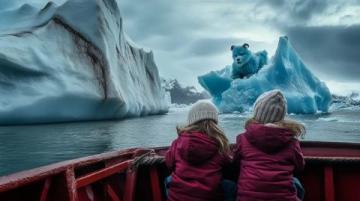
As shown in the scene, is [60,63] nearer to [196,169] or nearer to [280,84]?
[280,84]

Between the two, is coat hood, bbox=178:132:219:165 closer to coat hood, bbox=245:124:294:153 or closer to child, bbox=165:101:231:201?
child, bbox=165:101:231:201

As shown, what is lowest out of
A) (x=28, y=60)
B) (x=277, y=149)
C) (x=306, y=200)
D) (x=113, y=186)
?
(x=306, y=200)

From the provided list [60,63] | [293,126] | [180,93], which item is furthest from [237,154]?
[180,93]

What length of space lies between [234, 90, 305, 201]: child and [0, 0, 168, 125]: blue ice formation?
1078cm

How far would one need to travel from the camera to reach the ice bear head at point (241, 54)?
22391 millimetres

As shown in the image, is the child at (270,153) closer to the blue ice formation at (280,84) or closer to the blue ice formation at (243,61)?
the blue ice formation at (280,84)

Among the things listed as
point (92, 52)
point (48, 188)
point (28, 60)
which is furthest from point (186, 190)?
point (92, 52)

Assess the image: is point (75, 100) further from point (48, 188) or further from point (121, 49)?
point (48, 188)

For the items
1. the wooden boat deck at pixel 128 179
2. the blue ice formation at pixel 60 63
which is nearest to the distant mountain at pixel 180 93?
the blue ice formation at pixel 60 63

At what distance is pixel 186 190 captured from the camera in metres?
1.57

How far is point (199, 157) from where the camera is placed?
5.10ft

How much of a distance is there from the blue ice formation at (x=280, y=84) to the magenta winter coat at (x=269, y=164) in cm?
1845

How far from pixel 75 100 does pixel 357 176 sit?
11.8 metres

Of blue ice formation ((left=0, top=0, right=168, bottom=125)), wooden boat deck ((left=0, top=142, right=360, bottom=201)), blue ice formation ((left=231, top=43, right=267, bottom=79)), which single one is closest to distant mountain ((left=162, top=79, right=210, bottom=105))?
blue ice formation ((left=231, top=43, right=267, bottom=79))
